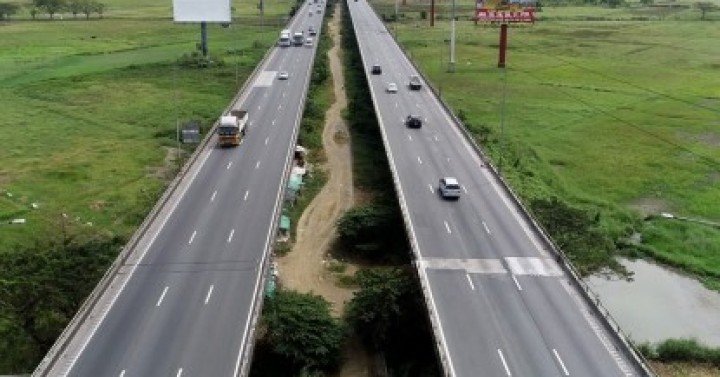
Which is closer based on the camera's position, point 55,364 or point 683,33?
point 55,364

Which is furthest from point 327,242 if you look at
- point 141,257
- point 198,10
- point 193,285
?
point 198,10

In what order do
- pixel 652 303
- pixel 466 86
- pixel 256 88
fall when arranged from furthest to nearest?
pixel 466 86 < pixel 256 88 < pixel 652 303

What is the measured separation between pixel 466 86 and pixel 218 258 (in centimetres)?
8133

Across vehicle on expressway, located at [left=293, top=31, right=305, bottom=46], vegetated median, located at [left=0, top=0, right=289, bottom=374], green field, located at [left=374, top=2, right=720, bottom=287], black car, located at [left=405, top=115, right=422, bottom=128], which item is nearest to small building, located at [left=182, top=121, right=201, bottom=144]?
vegetated median, located at [left=0, top=0, right=289, bottom=374]

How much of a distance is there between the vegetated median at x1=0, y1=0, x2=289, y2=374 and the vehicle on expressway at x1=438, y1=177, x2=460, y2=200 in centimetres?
2522

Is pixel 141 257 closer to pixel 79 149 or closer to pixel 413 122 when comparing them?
Result: pixel 79 149

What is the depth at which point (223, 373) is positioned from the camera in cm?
3450

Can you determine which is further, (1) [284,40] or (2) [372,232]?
(1) [284,40]

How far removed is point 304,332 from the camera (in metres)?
41.7

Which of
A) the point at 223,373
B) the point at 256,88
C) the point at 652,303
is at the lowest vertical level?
the point at 652,303

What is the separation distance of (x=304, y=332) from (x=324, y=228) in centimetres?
2143

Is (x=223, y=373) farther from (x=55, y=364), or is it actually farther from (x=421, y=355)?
(x=421, y=355)

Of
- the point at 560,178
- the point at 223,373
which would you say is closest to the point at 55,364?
the point at 223,373

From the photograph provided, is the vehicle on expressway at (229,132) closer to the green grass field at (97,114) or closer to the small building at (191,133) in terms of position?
the green grass field at (97,114)
